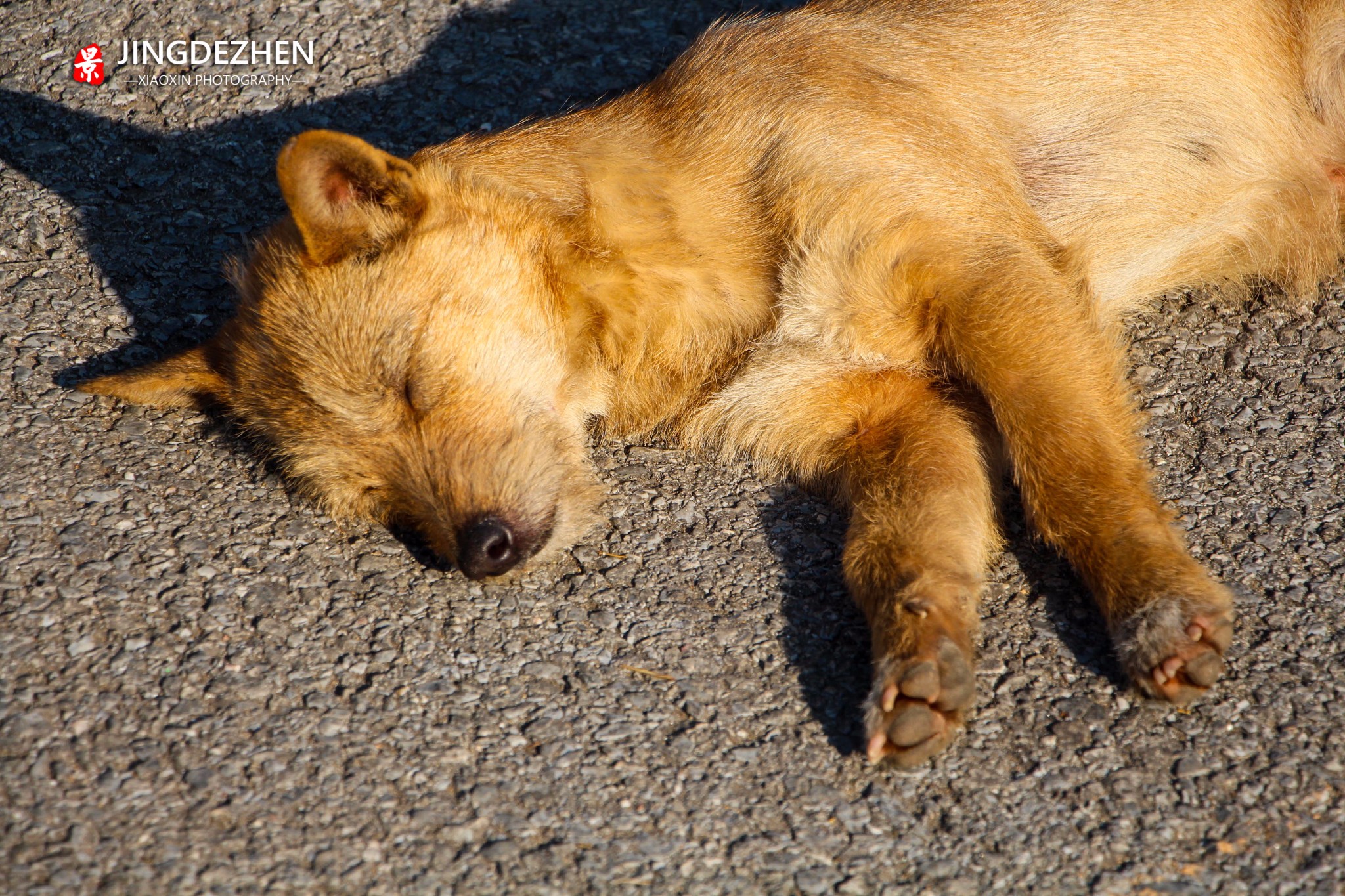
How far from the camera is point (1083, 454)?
11.6 ft

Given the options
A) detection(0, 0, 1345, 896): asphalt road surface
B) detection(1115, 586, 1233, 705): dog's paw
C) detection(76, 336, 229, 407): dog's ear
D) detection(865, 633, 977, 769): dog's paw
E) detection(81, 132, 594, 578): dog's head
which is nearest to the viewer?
detection(0, 0, 1345, 896): asphalt road surface

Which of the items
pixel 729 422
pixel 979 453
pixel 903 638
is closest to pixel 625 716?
pixel 903 638

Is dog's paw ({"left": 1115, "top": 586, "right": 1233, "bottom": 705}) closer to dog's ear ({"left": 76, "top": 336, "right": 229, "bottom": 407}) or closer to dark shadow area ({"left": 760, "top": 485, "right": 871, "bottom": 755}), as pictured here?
dark shadow area ({"left": 760, "top": 485, "right": 871, "bottom": 755})

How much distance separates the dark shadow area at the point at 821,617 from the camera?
3.16 meters

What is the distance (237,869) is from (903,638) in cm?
181

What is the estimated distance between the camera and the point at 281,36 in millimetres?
5824

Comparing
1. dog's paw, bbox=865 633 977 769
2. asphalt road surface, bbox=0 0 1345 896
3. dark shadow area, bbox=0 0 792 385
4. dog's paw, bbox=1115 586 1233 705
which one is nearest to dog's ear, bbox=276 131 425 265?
asphalt road surface, bbox=0 0 1345 896

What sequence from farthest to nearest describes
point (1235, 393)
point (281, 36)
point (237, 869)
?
point (281, 36) < point (1235, 393) < point (237, 869)

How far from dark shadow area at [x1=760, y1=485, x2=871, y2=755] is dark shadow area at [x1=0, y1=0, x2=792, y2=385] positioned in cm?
248

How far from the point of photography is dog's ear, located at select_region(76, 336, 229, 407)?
13.0ft

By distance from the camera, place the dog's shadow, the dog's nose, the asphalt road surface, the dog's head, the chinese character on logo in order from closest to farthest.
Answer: the asphalt road surface → the dog's shadow → the dog's nose → the dog's head → the chinese character on logo

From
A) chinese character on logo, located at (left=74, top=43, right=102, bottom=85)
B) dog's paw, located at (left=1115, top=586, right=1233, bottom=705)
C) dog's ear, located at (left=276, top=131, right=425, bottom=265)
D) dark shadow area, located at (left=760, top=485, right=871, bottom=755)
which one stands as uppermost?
dog's ear, located at (left=276, top=131, right=425, bottom=265)

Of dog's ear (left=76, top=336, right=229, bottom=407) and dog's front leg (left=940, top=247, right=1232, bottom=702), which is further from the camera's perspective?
dog's ear (left=76, top=336, right=229, bottom=407)

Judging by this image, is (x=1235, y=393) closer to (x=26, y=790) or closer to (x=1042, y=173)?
→ (x=1042, y=173)
